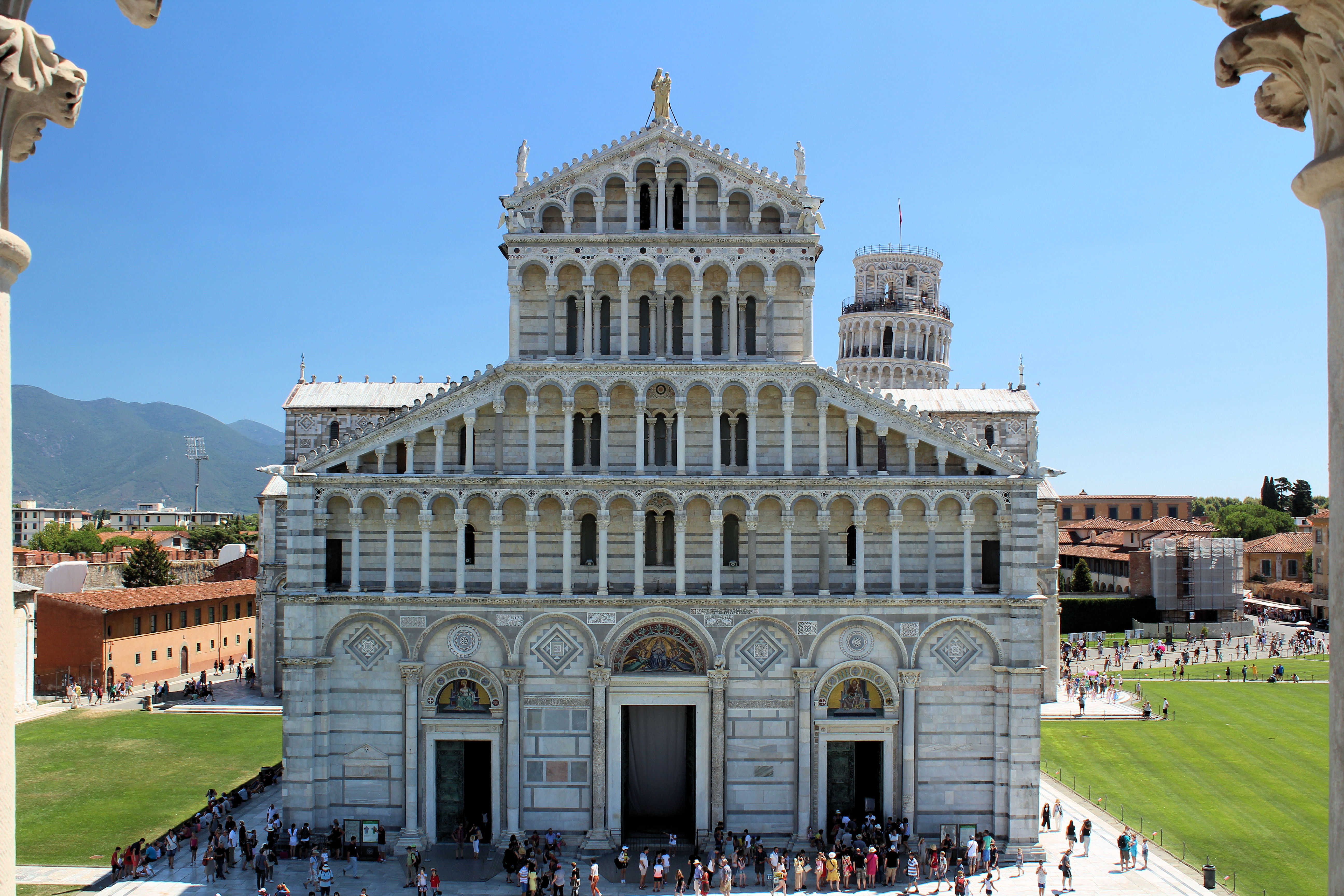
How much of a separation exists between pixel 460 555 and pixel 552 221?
11.3m

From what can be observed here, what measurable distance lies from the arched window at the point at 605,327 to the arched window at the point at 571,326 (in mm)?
822

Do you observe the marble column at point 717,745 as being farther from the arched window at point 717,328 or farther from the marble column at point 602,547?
the arched window at point 717,328

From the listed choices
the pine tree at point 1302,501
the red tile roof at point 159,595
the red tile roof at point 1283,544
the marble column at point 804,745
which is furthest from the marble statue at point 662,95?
the pine tree at point 1302,501

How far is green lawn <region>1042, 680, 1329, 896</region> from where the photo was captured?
29.7 m

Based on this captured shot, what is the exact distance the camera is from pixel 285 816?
96.9 ft

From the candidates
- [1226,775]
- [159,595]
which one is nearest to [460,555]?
[1226,775]

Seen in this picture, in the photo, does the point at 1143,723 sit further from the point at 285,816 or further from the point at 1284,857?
the point at 285,816

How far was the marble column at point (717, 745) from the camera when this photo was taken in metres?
29.8

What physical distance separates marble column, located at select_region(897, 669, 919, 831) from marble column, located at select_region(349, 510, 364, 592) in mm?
17330

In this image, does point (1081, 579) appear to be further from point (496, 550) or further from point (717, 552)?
point (496, 550)

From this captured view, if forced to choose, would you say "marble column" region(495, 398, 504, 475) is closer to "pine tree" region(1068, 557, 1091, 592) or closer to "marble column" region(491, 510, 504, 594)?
"marble column" region(491, 510, 504, 594)

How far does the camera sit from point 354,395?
52469mm

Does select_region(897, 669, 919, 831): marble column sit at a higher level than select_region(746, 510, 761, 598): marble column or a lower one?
lower

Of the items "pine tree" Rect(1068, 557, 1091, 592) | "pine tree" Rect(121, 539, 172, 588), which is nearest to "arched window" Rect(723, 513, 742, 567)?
"pine tree" Rect(121, 539, 172, 588)
